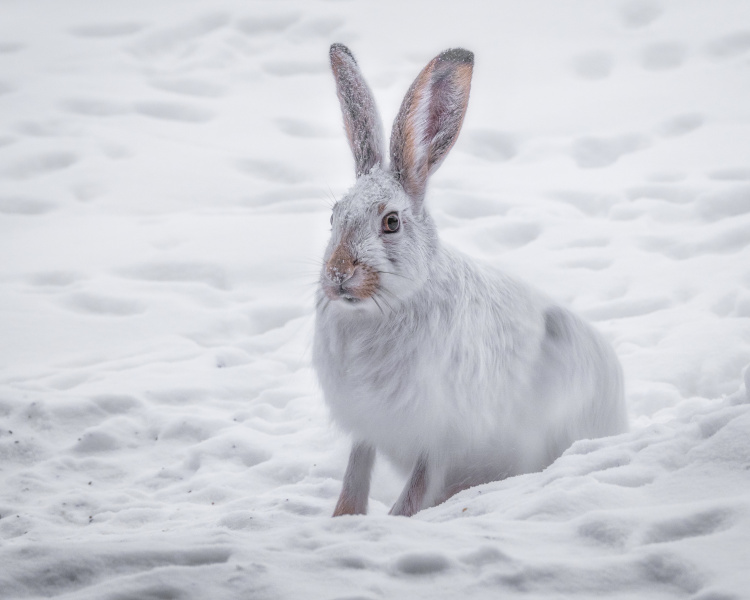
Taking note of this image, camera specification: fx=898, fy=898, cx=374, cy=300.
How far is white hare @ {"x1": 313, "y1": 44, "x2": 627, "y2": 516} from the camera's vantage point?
2604 mm

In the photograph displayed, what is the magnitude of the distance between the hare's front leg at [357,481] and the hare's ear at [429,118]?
818mm

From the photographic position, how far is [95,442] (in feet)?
11.4

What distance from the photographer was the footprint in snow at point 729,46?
25.1 ft

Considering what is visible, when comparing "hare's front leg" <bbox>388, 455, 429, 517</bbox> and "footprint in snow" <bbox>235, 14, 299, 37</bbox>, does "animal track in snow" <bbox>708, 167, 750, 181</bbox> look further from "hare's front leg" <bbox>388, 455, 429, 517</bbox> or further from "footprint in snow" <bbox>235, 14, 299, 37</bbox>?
"footprint in snow" <bbox>235, 14, 299, 37</bbox>

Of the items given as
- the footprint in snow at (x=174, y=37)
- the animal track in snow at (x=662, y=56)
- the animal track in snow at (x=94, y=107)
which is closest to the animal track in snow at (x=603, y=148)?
the animal track in snow at (x=662, y=56)

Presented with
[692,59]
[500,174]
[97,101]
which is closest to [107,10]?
[97,101]

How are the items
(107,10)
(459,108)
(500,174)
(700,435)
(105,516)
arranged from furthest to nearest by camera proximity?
1. (107,10)
2. (500,174)
3. (105,516)
4. (459,108)
5. (700,435)

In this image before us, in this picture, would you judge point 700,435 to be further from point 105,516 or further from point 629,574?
point 105,516

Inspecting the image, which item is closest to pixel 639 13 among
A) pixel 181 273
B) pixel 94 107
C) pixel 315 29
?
pixel 315 29

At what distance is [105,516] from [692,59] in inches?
257

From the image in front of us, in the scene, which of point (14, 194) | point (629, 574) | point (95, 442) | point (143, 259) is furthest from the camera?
point (14, 194)

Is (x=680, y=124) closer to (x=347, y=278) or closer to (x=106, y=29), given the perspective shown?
(x=347, y=278)

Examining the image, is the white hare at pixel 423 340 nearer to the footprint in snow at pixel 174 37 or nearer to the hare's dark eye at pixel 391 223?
the hare's dark eye at pixel 391 223

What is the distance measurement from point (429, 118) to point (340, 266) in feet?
1.99
